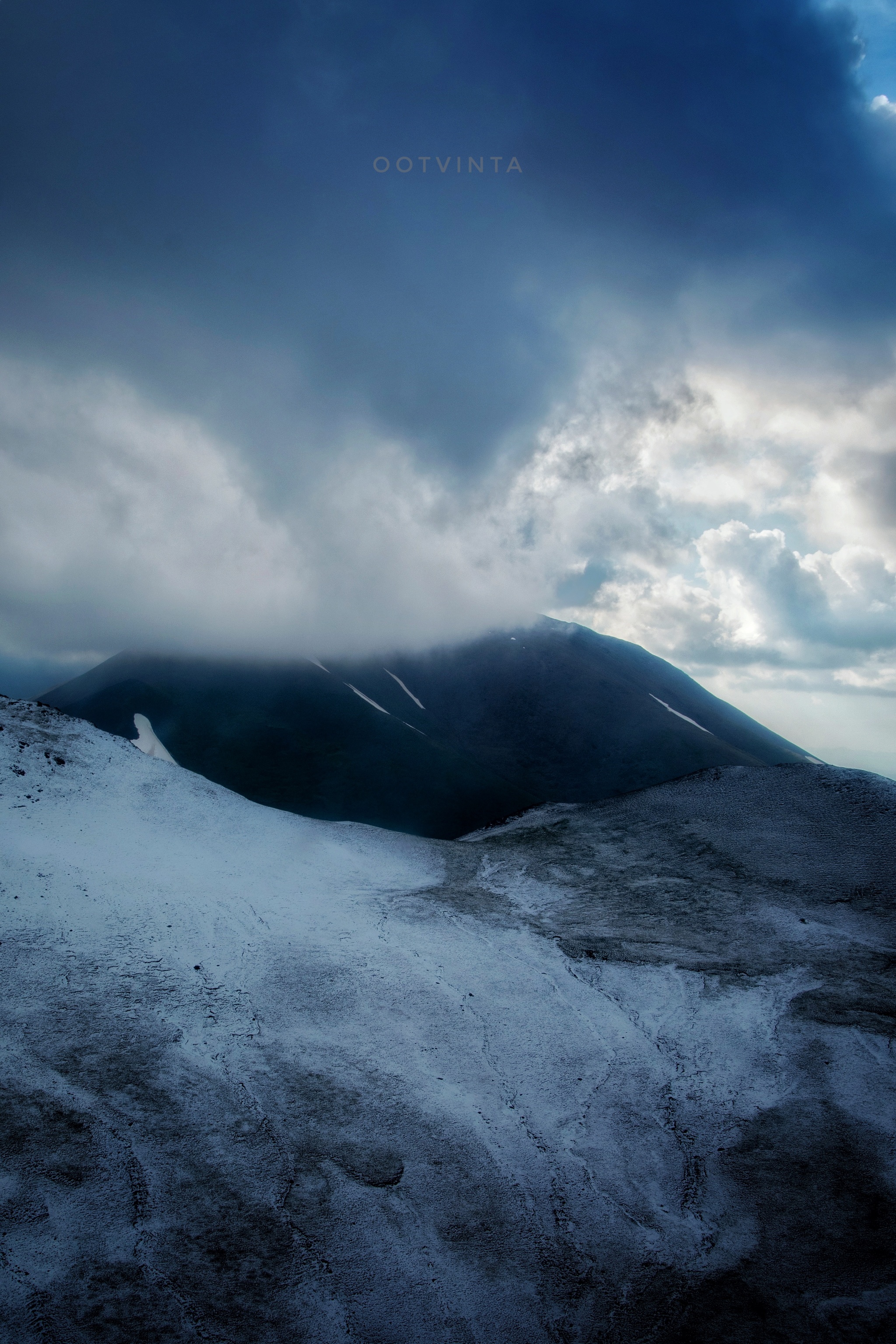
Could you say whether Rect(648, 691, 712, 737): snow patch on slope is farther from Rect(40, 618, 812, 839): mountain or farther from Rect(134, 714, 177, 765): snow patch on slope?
Rect(134, 714, 177, 765): snow patch on slope

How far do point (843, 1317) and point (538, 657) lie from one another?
275 feet

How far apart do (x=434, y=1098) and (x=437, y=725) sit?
68823mm

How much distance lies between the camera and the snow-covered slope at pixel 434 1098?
6641mm

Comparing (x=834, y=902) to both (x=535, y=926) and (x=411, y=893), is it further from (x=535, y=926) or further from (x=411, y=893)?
(x=411, y=893)

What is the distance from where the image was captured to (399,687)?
8612 cm

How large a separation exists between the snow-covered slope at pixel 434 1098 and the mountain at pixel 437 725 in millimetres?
27328

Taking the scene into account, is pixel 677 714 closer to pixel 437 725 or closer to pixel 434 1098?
pixel 437 725

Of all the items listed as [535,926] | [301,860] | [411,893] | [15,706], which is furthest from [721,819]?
[15,706]

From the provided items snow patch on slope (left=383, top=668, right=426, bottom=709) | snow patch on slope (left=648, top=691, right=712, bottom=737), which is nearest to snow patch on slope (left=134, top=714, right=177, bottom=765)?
snow patch on slope (left=383, top=668, right=426, bottom=709)

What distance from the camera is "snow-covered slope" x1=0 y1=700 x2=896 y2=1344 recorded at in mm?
6641

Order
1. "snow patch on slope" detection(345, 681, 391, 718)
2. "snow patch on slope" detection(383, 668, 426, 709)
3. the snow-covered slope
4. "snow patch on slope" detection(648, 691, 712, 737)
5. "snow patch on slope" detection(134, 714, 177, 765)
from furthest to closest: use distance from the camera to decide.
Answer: "snow patch on slope" detection(383, 668, 426, 709)
"snow patch on slope" detection(648, 691, 712, 737)
"snow patch on slope" detection(345, 681, 391, 718)
"snow patch on slope" detection(134, 714, 177, 765)
the snow-covered slope

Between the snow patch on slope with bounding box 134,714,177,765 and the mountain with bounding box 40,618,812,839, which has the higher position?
the mountain with bounding box 40,618,812,839

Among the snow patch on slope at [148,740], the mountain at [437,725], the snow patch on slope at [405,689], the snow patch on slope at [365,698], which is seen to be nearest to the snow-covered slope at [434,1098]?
the mountain at [437,725]

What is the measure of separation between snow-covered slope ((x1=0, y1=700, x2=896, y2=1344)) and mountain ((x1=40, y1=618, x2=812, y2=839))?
A: 27328 millimetres
